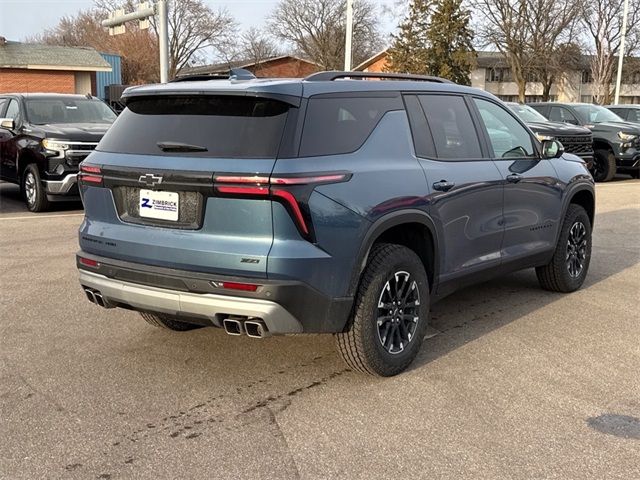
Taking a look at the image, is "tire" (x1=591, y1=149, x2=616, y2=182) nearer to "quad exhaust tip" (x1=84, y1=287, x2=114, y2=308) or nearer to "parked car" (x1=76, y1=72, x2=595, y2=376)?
"parked car" (x1=76, y1=72, x2=595, y2=376)

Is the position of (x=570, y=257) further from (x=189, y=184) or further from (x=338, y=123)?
(x=189, y=184)

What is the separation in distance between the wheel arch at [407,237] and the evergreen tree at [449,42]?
4605 cm

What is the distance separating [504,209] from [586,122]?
1304cm

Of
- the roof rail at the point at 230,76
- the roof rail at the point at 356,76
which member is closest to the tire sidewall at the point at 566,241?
the roof rail at the point at 356,76

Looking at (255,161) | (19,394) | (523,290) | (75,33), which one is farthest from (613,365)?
(75,33)

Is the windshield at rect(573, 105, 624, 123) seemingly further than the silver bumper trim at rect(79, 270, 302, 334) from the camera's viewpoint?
Yes

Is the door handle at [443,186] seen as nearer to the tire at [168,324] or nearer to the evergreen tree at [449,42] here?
the tire at [168,324]

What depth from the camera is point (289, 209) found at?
3.51m

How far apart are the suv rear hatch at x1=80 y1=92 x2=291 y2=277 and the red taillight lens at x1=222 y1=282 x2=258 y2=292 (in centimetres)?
6

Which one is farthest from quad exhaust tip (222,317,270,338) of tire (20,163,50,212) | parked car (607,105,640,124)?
parked car (607,105,640,124)

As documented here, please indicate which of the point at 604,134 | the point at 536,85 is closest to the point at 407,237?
the point at 604,134

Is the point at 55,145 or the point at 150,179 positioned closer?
the point at 150,179

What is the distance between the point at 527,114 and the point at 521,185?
37.6 ft

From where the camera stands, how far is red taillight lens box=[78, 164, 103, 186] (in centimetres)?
410
